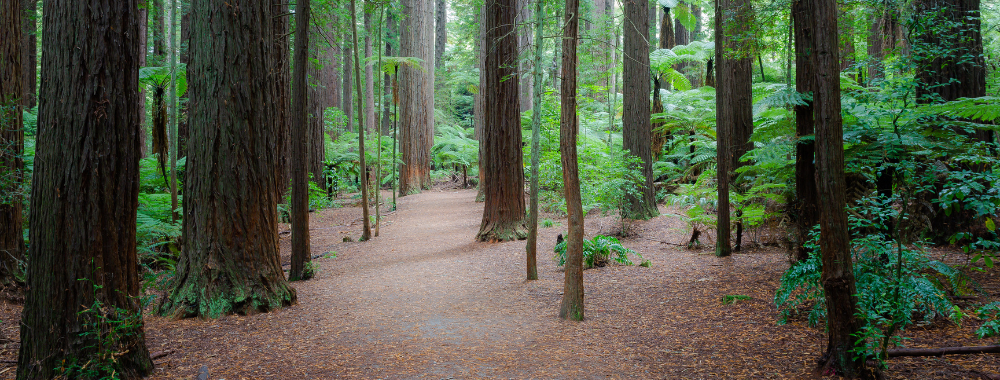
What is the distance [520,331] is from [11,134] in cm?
558

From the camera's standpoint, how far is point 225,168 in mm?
5434

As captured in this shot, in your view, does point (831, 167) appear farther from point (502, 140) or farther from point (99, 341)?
point (502, 140)

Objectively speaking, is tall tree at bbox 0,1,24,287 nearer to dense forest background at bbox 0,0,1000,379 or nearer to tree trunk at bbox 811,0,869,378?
dense forest background at bbox 0,0,1000,379

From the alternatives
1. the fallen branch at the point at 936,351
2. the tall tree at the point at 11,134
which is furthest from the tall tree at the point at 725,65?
the tall tree at the point at 11,134

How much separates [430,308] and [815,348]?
356cm

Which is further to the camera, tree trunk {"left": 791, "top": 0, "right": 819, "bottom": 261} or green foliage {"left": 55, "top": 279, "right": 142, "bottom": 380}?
tree trunk {"left": 791, "top": 0, "right": 819, "bottom": 261}

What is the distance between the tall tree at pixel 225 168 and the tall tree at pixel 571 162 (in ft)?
10.3


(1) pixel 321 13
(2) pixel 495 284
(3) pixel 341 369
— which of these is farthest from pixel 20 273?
(1) pixel 321 13

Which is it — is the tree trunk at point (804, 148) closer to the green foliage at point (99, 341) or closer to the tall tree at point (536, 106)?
the tall tree at point (536, 106)

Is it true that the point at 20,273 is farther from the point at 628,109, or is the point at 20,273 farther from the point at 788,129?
the point at 628,109

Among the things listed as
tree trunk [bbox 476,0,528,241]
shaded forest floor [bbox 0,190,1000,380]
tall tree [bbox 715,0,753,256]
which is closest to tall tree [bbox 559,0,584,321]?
shaded forest floor [bbox 0,190,1000,380]

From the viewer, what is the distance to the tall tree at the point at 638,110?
36.6 feet

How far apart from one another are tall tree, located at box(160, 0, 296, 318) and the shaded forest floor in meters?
0.32

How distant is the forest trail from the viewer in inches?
155
